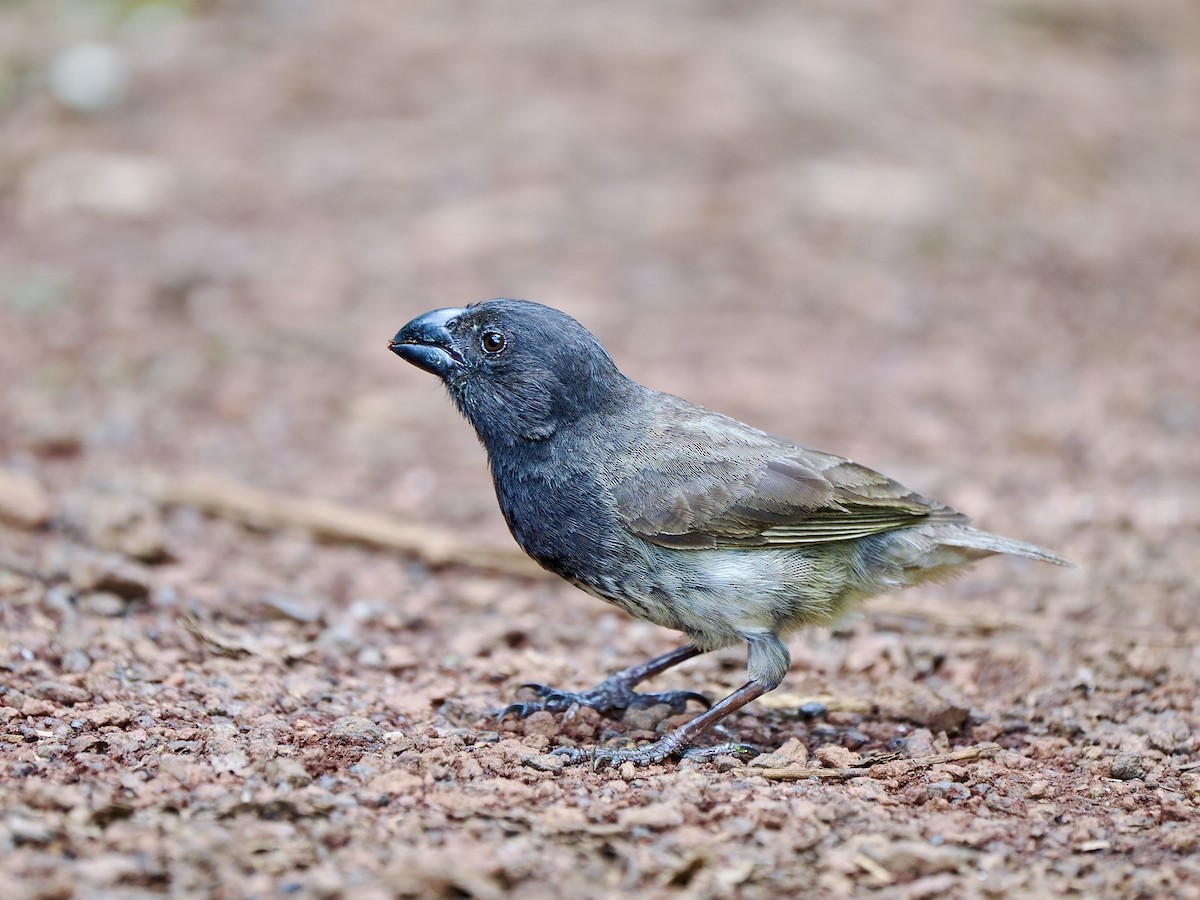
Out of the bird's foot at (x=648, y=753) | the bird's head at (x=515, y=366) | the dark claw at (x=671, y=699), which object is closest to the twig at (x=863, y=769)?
the bird's foot at (x=648, y=753)

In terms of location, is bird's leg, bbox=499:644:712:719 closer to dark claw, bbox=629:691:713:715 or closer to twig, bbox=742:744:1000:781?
dark claw, bbox=629:691:713:715

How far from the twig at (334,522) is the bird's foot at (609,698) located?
1587mm

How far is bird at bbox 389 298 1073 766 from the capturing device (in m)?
4.71

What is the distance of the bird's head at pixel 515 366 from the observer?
5020 millimetres

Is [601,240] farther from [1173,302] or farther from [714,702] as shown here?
[714,702]

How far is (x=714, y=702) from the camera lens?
5.29 meters

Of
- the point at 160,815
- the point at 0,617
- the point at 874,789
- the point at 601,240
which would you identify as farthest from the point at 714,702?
the point at 601,240

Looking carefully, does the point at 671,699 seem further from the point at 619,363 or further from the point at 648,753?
the point at 619,363

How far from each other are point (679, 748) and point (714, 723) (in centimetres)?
21

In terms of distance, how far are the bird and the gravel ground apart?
31cm

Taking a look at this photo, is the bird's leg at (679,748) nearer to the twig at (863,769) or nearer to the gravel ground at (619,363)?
the gravel ground at (619,363)

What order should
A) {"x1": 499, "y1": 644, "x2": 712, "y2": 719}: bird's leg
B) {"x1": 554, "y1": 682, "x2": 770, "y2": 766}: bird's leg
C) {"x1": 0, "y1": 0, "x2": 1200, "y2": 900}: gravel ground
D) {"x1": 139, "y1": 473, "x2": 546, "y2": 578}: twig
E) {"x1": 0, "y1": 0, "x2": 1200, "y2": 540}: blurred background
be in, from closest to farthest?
1. {"x1": 0, "y1": 0, "x2": 1200, "y2": 900}: gravel ground
2. {"x1": 554, "y1": 682, "x2": 770, "y2": 766}: bird's leg
3. {"x1": 499, "y1": 644, "x2": 712, "y2": 719}: bird's leg
4. {"x1": 139, "y1": 473, "x2": 546, "y2": 578}: twig
5. {"x1": 0, "y1": 0, "x2": 1200, "y2": 540}: blurred background

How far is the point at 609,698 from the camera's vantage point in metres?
5.11

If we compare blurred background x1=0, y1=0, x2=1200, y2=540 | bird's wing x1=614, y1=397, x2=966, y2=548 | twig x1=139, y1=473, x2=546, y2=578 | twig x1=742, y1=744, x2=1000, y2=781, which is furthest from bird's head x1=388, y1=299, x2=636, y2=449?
blurred background x1=0, y1=0, x2=1200, y2=540
